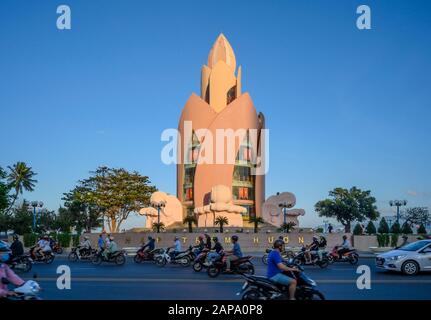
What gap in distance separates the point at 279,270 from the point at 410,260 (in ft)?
30.5

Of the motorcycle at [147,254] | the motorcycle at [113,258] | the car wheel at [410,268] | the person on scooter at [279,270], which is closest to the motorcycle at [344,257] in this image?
the car wheel at [410,268]

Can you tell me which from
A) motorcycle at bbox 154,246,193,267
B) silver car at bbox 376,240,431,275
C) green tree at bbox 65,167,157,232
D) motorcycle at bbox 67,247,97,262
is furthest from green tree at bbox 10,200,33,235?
silver car at bbox 376,240,431,275

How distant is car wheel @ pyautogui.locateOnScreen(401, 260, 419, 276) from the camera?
16312mm

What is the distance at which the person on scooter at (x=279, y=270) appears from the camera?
8.52 m

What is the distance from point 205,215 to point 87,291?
42.2 meters

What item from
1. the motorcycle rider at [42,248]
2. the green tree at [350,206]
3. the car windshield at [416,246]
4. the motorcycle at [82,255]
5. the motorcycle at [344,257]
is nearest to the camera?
the car windshield at [416,246]

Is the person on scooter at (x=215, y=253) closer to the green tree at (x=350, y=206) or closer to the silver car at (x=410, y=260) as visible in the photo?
the silver car at (x=410, y=260)

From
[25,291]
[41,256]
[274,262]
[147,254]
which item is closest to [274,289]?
[274,262]

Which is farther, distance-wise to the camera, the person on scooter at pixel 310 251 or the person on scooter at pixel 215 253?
the person on scooter at pixel 310 251

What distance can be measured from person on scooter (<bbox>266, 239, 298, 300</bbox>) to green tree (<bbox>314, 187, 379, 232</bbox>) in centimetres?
5848

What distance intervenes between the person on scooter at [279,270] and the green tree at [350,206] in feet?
192

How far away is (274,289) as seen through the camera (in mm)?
8641
